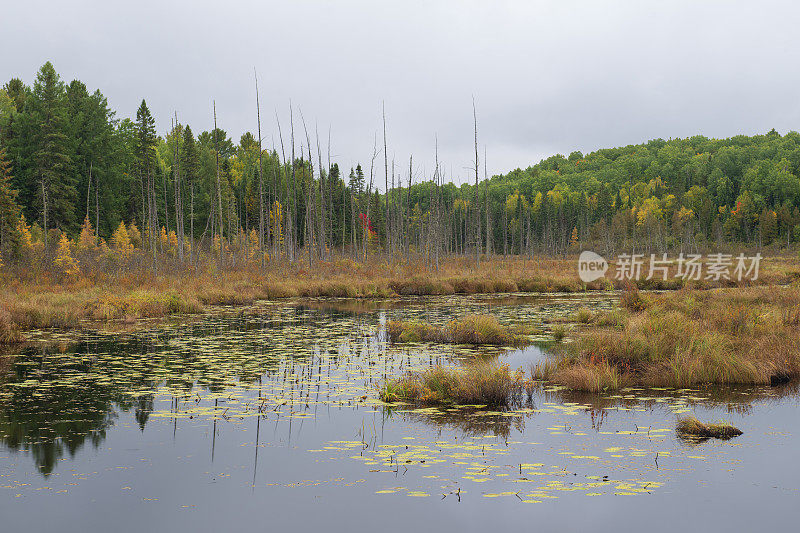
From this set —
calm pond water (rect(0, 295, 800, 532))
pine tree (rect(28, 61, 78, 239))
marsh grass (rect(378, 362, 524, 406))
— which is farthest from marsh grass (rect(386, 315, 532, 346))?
pine tree (rect(28, 61, 78, 239))

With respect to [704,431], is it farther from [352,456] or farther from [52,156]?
[52,156]

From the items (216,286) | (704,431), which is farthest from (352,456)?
(216,286)

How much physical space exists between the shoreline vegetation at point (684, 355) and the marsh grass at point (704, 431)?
2419mm

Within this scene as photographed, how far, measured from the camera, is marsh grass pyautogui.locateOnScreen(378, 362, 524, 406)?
9.33 m

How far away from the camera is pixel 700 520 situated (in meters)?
5.35

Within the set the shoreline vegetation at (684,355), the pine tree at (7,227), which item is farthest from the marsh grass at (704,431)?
the pine tree at (7,227)

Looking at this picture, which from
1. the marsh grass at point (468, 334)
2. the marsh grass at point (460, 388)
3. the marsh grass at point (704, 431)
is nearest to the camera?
the marsh grass at point (704, 431)

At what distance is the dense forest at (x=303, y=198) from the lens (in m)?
41.5

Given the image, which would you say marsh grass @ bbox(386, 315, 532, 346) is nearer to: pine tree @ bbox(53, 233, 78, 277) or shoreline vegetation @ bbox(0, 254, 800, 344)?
shoreline vegetation @ bbox(0, 254, 800, 344)

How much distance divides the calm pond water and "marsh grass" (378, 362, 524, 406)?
0.37 metres

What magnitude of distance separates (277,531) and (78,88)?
62.8 meters

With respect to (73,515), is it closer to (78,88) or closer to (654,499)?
(654,499)

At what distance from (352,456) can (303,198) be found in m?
44.6

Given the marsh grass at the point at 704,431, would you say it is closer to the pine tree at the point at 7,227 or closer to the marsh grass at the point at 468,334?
the marsh grass at the point at 468,334
